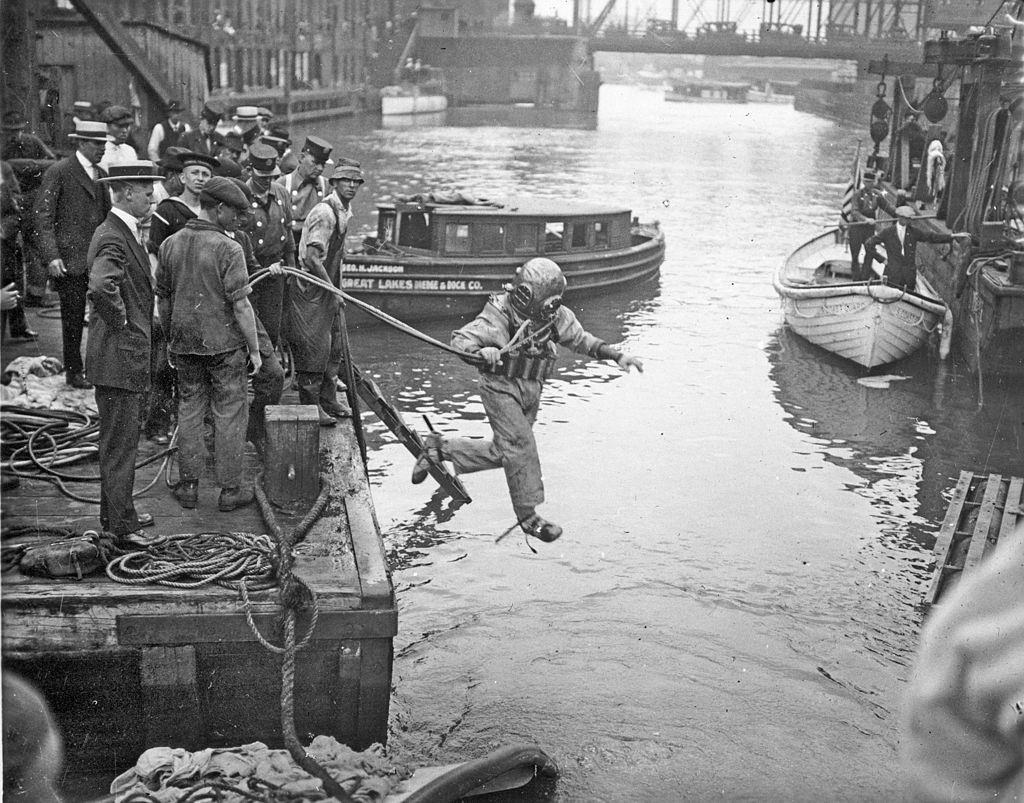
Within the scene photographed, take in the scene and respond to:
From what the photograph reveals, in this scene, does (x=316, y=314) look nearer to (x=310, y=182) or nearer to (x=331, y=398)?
(x=331, y=398)

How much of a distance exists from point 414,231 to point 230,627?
51.9ft

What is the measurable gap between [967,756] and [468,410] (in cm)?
1430

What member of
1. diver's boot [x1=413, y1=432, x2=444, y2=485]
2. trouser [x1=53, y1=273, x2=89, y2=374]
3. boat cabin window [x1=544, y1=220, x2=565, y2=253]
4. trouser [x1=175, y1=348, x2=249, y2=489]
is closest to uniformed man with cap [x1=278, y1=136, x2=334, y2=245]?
trouser [x1=53, y1=273, x2=89, y2=374]

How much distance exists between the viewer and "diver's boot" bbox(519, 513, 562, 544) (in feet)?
27.8

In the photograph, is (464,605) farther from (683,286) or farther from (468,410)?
(683,286)

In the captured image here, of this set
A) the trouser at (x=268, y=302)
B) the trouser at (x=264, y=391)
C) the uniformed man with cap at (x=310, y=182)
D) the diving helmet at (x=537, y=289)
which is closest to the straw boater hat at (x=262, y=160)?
the trouser at (x=268, y=302)

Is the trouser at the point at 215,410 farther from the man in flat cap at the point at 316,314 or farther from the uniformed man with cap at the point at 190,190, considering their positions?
the man in flat cap at the point at 316,314

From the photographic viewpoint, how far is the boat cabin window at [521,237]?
67.3ft

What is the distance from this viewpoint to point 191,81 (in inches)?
923

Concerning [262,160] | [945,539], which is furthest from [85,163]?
[945,539]

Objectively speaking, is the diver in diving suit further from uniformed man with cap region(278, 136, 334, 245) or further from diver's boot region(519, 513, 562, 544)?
uniformed man with cap region(278, 136, 334, 245)

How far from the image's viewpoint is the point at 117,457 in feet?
20.2

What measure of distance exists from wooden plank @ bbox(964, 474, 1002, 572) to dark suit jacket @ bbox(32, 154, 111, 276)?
7393 mm

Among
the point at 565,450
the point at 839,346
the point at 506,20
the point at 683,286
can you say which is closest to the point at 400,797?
the point at 565,450
